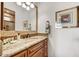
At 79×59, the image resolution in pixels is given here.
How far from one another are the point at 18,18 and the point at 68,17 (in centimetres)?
66

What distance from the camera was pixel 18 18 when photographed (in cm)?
161

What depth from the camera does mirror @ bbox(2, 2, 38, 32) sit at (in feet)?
4.61

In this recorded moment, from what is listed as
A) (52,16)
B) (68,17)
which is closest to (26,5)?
(52,16)

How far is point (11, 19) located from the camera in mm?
1470

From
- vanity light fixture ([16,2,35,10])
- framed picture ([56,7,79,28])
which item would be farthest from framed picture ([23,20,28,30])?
framed picture ([56,7,79,28])

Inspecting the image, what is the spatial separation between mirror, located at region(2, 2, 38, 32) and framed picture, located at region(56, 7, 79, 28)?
355 millimetres

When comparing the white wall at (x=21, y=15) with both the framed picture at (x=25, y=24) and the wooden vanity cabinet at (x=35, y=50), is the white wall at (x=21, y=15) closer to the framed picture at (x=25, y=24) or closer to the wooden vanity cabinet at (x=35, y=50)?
the framed picture at (x=25, y=24)

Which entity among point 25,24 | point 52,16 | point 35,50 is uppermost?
point 52,16

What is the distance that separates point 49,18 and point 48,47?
430mm

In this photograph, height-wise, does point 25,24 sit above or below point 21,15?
below

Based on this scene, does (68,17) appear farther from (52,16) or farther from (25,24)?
(25,24)

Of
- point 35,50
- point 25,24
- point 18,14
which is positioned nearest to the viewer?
point 35,50

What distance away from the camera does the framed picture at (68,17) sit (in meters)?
1.50

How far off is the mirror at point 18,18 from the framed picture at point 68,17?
1.17 ft
